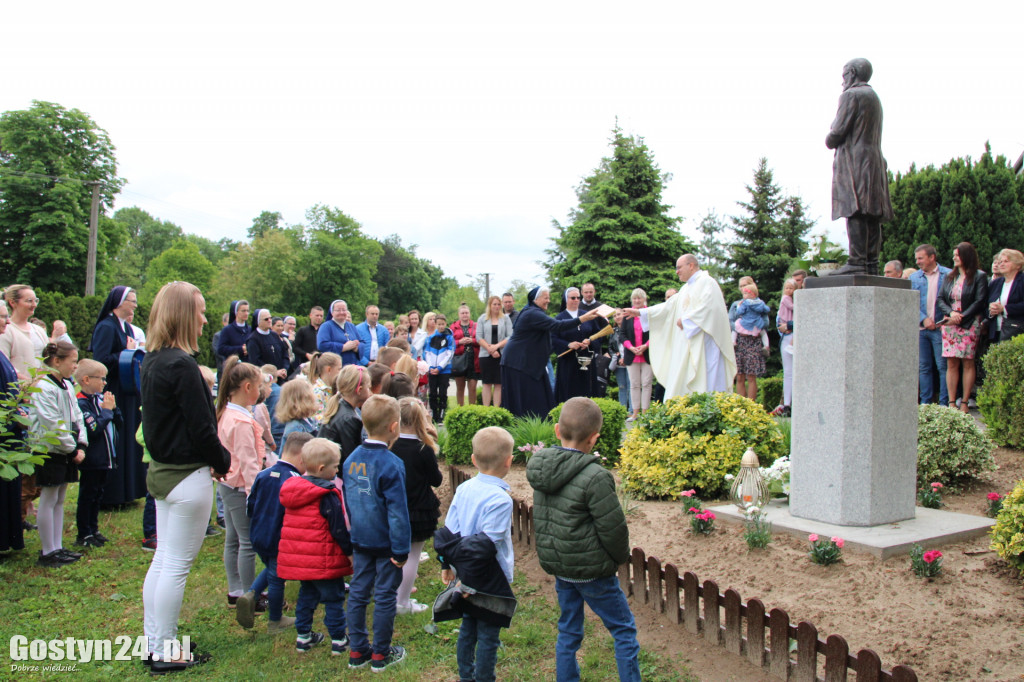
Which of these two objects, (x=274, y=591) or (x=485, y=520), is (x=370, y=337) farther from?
(x=485, y=520)

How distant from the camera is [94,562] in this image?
18.6ft

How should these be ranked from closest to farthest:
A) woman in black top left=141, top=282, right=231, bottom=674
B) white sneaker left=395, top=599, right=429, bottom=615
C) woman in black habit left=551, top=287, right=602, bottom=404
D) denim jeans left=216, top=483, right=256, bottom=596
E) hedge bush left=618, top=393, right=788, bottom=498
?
woman in black top left=141, top=282, right=231, bottom=674
white sneaker left=395, top=599, right=429, bottom=615
denim jeans left=216, top=483, right=256, bottom=596
hedge bush left=618, top=393, right=788, bottom=498
woman in black habit left=551, top=287, right=602, bottom=404

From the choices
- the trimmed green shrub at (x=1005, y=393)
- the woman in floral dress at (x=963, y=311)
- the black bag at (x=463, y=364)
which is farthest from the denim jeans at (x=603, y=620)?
the black bag at (x=463, y=364)

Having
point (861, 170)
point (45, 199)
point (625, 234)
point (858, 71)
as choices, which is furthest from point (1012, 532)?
point (45, 199)

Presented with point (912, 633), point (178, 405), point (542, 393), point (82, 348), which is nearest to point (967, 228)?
point (542, 393)

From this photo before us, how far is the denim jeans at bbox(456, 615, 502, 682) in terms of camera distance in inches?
134

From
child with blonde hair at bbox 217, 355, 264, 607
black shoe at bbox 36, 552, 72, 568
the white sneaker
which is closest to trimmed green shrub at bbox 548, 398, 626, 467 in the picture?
the white sneaker

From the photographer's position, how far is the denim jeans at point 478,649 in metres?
3.41

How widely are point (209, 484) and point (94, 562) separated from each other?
8.51ft

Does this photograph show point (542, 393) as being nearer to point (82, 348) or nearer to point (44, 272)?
point (82, 348)

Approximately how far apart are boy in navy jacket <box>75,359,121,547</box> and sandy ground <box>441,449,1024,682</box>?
3.94m

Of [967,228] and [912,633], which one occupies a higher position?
[967,228]

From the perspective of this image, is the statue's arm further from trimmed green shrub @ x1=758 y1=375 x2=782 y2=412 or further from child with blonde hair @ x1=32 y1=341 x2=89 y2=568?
trimmed green shrub @ x1=758 y1=375 x2=782 y2=412

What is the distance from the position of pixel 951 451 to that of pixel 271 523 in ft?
18.5
